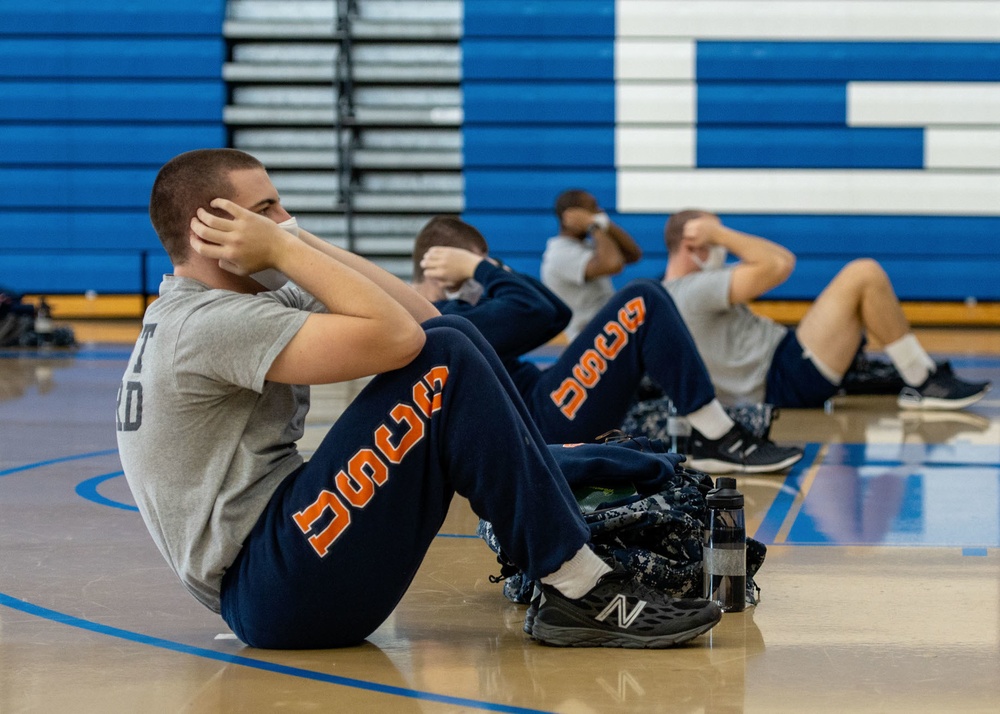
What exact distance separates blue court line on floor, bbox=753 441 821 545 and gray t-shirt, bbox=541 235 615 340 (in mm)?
2023

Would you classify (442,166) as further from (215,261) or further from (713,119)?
(215,261)

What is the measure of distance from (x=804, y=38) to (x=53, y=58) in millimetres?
5844

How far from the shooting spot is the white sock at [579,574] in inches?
79.8

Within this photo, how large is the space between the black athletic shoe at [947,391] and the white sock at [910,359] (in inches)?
1.6

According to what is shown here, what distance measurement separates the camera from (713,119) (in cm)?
997

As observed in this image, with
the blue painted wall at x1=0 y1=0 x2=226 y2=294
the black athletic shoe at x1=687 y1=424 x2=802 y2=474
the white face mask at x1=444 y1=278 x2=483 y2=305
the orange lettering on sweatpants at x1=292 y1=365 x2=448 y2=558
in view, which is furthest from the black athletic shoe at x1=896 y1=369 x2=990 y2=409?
the blue painted wall at x1=0 y1=0 x2=226 y2=294

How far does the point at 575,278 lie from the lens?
20.8 feet

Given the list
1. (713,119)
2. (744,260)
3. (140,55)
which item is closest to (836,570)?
(744,260)

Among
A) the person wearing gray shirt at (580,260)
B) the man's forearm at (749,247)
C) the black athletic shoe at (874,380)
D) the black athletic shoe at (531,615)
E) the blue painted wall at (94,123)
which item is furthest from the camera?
the blue painted wall at (94,123)

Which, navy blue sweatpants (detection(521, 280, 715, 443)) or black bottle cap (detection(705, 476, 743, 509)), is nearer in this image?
black bottle cap (detection(705, 476, 743, 509))

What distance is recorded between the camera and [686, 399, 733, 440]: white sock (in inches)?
150

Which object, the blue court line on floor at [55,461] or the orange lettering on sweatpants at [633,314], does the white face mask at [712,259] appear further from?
the blue court line on floor at [55,461]

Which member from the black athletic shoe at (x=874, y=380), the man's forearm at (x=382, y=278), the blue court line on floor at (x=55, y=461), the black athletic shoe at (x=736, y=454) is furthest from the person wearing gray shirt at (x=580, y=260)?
the man's forearm at (x=382, y=278)

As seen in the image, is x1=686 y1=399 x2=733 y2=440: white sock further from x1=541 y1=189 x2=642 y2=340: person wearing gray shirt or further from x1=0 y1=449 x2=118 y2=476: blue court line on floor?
x1=541 y1=189 x2=642 y2=340: person wearing gray shirt
